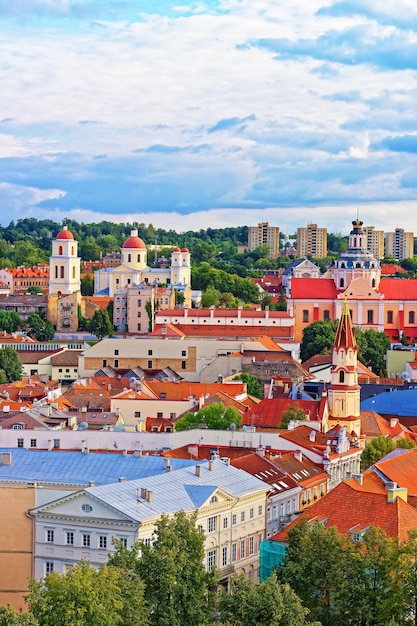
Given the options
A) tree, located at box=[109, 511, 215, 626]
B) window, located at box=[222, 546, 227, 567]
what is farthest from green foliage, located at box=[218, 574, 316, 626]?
window, located at box=[222, 546, 227, 567]

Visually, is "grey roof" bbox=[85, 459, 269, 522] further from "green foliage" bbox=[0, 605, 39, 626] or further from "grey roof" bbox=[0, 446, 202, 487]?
"green foliage" bbox=[0, 605, 39, 626]

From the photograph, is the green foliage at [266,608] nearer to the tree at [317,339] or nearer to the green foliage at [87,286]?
the tree at [317,339]


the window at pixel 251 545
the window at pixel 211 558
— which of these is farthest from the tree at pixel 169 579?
the window at pixel 251 545

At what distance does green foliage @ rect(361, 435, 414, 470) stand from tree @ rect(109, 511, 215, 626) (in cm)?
2550

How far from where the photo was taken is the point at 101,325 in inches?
5349

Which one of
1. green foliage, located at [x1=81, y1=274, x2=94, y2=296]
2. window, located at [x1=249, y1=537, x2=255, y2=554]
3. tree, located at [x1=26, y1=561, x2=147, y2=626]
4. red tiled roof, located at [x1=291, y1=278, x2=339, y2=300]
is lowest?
window, located at [x1=249, y1=537, x2=255, y2=554]

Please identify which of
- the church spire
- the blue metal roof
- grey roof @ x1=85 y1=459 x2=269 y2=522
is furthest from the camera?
the blue metal roof

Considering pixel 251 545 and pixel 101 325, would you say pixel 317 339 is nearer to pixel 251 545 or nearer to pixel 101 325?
pixel 101 325

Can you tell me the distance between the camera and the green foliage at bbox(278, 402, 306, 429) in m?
70.7

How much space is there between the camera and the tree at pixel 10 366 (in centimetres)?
10600

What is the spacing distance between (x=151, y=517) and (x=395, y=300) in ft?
291

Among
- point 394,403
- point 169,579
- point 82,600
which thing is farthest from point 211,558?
point 394,403

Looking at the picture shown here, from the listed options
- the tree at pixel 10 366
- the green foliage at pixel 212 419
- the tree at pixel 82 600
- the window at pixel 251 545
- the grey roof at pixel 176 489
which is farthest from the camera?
the tree at pixel 10 366

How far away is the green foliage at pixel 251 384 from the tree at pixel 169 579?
5230cm
